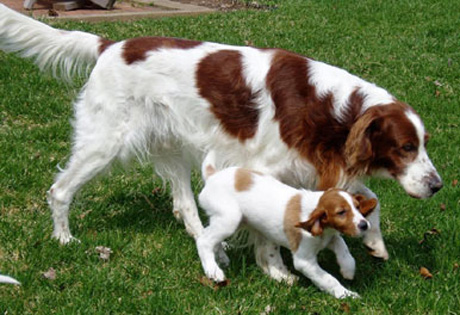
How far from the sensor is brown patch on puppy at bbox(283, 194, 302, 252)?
386 centimetres

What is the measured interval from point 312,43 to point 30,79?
12.8 feet

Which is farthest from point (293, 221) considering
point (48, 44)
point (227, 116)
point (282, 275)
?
point (48, 44)

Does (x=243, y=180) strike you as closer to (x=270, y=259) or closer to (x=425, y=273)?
(x=270, y=259)

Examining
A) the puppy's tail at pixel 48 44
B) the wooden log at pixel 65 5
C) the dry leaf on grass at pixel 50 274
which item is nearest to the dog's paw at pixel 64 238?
the dry leaf on grass at pixel 50 274

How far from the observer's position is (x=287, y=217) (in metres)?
3.88

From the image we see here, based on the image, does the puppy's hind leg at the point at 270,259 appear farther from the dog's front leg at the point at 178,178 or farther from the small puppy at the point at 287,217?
the dog's front leg at the point at 178,178

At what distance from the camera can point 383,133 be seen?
13.4 ft

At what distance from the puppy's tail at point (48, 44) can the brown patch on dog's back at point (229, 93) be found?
2.90 feet

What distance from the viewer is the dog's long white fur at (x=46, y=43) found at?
16.2ft

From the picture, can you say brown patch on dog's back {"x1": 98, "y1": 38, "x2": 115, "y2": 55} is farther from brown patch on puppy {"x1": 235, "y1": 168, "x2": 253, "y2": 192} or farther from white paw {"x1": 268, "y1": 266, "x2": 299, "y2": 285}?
white paw {"x1": 268, "y1": 266, "x2": 299, "y2": 285}

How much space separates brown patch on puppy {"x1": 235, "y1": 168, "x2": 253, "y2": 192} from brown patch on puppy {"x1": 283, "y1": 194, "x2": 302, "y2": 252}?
29 centimetres

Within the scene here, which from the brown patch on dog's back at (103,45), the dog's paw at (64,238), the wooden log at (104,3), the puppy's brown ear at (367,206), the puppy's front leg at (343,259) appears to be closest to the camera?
the puppy's brown ear at (367,206)

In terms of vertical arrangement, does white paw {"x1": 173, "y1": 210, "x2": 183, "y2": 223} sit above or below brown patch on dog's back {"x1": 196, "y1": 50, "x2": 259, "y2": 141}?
below

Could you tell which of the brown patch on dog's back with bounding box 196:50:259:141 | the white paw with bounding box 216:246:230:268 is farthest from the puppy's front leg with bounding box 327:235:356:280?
the brown patch on dog's back with bounding box 196:50:259:141
